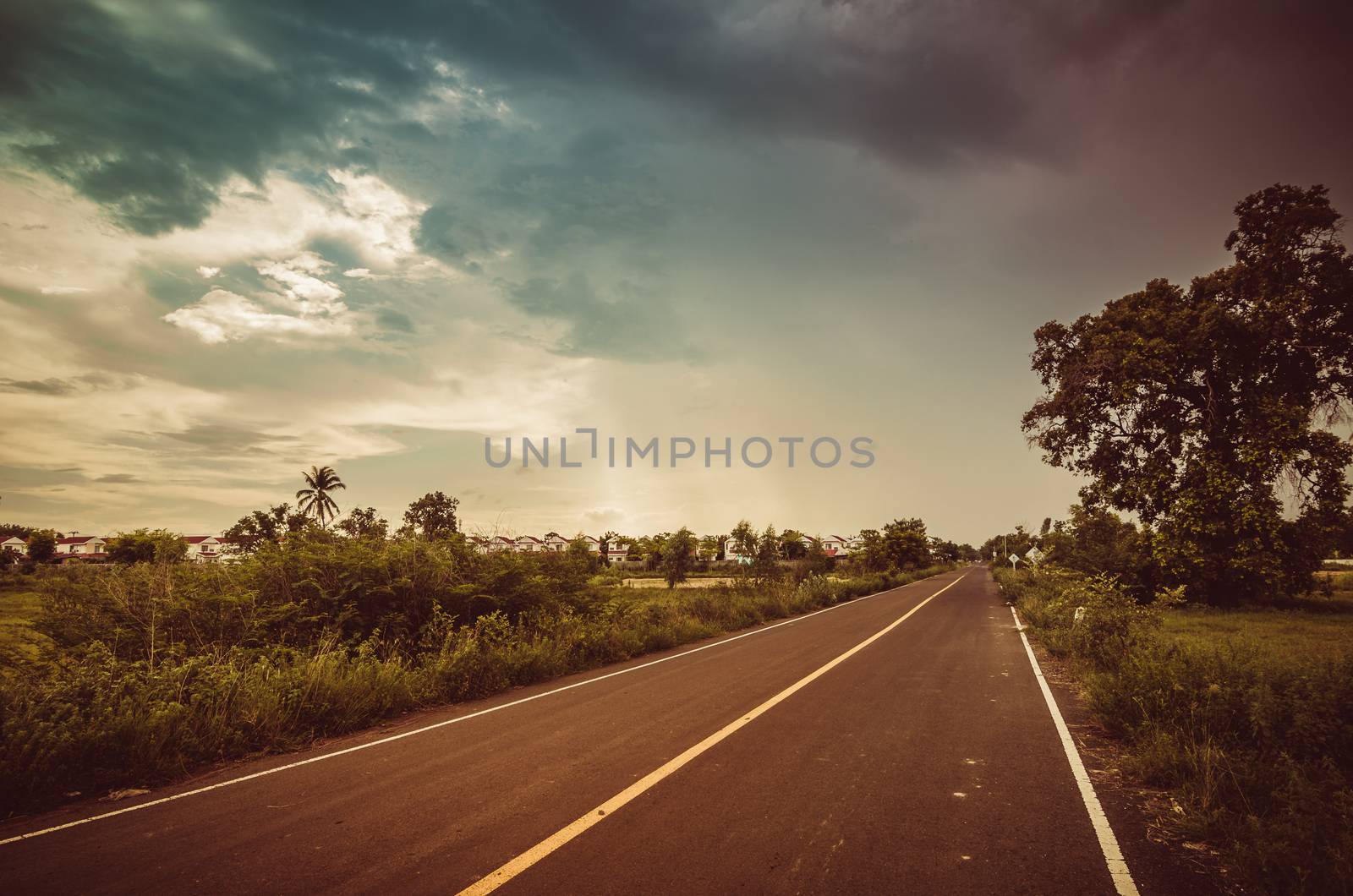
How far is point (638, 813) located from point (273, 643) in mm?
7416

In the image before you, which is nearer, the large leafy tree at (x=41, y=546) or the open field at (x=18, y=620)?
the open field at (x=18, y=620)

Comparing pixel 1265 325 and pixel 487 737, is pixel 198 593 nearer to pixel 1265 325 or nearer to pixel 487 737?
pixel 487 737

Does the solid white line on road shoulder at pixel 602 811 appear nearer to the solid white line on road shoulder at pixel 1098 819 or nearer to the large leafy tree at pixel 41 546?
the solid white line on road shoulder at pixel 1098 819

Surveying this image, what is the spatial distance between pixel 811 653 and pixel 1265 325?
1521 cm

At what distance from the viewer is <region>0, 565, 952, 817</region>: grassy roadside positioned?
16.6ft

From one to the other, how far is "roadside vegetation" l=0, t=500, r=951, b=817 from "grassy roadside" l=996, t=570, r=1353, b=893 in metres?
8.25

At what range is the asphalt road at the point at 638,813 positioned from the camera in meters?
3.37

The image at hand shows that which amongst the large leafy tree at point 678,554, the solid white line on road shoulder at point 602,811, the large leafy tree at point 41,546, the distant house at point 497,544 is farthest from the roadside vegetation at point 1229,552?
the large leafy tree at point 41,546

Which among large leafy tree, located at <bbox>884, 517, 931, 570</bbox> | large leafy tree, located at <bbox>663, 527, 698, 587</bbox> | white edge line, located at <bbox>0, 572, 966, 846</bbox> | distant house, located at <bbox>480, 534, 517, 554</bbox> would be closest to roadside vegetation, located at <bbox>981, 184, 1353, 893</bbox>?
white edge line, located at <bbox>0, 572, 966, 846</bbox>

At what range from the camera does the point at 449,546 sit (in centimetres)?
1179

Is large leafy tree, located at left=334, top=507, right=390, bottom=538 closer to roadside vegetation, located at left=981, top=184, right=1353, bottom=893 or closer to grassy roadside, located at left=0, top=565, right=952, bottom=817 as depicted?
grassy roadside, located at left=0, top=565, right=952, bottom=817

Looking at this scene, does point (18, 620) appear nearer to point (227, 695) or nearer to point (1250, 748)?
point (227, 695)

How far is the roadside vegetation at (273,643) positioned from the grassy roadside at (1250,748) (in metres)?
8.25

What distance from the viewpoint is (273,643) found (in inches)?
340
